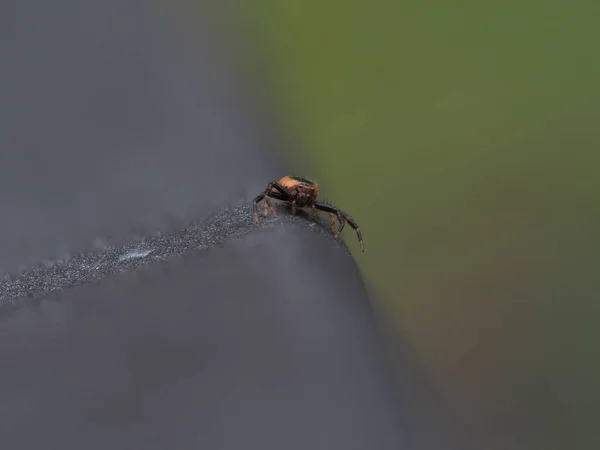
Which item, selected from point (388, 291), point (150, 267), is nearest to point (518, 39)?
point (388, 291)

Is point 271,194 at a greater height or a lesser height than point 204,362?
greater

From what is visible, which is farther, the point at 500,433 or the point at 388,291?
the point at 388,291

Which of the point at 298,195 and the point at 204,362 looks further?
the point at 298,195

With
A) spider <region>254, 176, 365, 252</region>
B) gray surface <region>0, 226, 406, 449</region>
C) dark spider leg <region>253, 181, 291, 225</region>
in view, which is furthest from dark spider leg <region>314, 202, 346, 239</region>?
gray surface <region>0, 226, 406, 449</region>

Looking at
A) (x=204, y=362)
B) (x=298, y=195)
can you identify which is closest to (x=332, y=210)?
(x=298, y=195)

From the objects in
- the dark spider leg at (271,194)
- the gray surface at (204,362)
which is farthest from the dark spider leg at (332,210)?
the gray surface at (204,362)

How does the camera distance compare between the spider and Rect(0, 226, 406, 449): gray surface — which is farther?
the spider

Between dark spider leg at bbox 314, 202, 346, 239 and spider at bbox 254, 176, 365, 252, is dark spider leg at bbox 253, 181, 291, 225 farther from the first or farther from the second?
dark spider leg at bbox 314, 202, 346, 239

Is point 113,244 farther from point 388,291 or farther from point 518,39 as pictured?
point 518,39

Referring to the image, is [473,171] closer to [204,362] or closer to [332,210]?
[332,210]

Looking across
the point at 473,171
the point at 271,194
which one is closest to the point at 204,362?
the point at 271,194

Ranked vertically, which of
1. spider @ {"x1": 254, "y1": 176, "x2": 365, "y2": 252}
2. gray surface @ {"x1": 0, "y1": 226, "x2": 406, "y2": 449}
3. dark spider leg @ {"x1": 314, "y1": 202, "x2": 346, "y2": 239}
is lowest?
gray surface @ {"x1": 0, "y1": 226, "x2": 406, "y2": 449}
